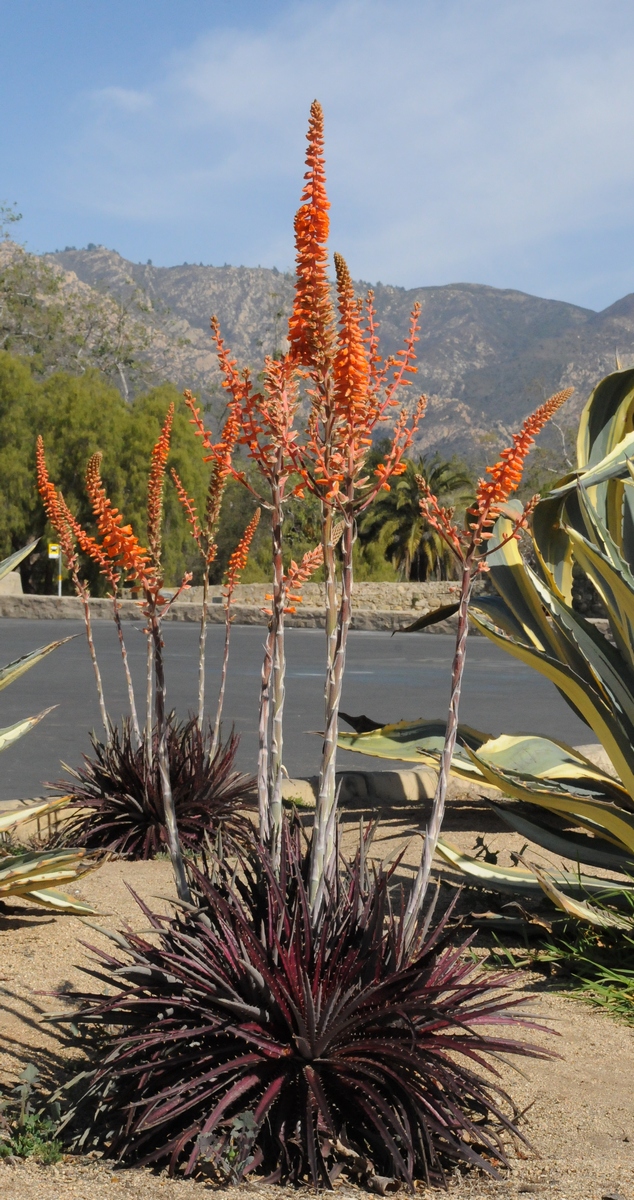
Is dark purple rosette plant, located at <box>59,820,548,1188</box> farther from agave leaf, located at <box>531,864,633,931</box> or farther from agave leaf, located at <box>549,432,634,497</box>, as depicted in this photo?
agave leaf, located at <box>549,432,634,497</box>

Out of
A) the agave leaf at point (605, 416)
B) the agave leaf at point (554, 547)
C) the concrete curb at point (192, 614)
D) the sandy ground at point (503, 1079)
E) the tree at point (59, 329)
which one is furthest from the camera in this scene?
the tree at point (59, 329)

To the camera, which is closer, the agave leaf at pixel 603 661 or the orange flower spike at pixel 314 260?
the orange flower spike at pixel 314 260

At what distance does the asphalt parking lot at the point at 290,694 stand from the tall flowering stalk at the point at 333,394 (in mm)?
2197

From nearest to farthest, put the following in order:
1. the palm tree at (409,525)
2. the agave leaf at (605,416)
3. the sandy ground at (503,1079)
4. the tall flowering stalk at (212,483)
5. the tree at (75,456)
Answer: the sandy ground at (503,1079) → the tall flowering stalk at (212,483) → the agave leaf at (605,416) → the tree at (75,456) → the palm tree at (409,525)

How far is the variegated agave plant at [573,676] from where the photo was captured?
3852mm

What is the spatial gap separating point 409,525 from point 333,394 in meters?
41.4

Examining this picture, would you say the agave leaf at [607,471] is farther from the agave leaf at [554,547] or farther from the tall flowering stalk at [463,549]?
the tall flowering stalk at [463,549]

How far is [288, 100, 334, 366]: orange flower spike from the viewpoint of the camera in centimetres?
232

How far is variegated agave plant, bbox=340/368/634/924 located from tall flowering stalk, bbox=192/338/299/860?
844 mm

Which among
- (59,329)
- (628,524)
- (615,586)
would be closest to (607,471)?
(615,586)

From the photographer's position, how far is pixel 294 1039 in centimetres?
234

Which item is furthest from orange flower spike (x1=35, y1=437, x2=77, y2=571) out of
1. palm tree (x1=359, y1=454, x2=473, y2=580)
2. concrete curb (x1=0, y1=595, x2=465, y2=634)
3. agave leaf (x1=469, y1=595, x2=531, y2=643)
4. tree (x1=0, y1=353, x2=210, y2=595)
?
palm tree (x1=359, y1=454, x2=473, y2=580)

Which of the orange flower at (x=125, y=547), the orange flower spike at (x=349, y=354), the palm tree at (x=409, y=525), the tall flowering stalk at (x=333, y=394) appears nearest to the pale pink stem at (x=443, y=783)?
the tall flowering stalk at (x=333, y=394)

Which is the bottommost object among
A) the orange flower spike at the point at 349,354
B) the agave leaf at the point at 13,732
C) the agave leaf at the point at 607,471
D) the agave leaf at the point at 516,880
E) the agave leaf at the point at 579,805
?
the agave leaf at the point at 516,880
